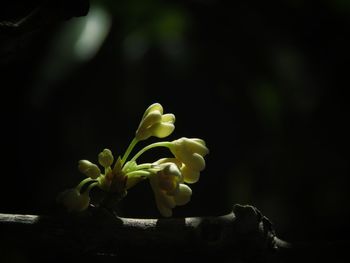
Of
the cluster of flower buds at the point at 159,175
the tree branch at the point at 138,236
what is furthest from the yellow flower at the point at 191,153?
the tree branch at the point at 138,236

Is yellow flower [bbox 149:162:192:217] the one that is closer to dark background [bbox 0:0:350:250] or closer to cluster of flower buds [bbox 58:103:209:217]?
cluster of flower buds [bbox 58:103:209:217]

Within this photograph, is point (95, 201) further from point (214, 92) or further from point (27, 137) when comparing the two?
point (214, 92)

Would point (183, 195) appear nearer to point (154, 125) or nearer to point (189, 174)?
point (189, 174)

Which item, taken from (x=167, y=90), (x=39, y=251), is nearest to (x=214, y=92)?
(x=167, y=90)

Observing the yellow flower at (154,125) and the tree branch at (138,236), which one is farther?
the yellow flower at (154,125)

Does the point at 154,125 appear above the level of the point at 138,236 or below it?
above

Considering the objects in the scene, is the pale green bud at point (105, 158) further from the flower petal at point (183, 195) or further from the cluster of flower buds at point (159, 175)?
the flower petal at point (183, 195)

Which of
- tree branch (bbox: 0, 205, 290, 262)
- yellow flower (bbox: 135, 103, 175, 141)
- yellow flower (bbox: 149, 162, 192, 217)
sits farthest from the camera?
yellow flower (bbox: 135, 103, 175, 141)

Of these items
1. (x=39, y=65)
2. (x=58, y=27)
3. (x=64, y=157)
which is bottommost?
(x=64, y=157)

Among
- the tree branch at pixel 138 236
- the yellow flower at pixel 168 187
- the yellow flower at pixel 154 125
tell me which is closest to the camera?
the tree branch at pixel 138 236

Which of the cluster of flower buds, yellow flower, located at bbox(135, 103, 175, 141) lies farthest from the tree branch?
yellow flower, located at bbox(135, 103, 175, 141)

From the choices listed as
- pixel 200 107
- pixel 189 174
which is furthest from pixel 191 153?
pixel 200 107
